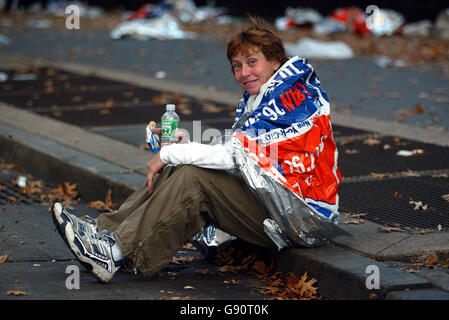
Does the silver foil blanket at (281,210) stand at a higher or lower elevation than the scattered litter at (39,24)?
lower

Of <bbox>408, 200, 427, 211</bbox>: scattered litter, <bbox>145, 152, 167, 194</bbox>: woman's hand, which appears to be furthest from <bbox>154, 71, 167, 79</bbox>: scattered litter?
<bbox>145, 152, 167, 194</bbox>: woman's hand

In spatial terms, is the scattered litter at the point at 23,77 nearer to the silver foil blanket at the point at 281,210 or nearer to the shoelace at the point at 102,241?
the shoelace at the point at 102,241

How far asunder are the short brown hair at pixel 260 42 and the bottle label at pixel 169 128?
1.71 feet

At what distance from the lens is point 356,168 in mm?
6594

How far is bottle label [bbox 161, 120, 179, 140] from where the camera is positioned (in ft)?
15.0

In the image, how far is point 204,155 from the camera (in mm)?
4332

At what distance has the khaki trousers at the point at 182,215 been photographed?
14.4 feet

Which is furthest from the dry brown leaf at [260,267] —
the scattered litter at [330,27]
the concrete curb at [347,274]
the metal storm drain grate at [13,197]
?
the scattered litter at [330,27]

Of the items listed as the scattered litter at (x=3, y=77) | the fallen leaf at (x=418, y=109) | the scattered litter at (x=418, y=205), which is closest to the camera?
the scattered litter at (x=418, y=205)

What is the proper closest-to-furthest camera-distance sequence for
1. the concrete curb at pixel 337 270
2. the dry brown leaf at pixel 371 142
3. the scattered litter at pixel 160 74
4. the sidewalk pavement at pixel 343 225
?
the concrete curb at pixel 337 270
the sidewalk pavement at pixel 343 225
the dry brown leaf at pixel 371 142
the scattered litter at pixel 160 74

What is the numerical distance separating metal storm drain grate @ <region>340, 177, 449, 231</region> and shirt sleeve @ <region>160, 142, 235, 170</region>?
121 cm

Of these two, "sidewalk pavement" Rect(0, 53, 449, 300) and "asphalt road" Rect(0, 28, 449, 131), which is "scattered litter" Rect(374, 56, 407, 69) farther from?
"sidewalk pavement" Rect(0, 53, 449, 300)

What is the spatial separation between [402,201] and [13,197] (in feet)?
10.1
